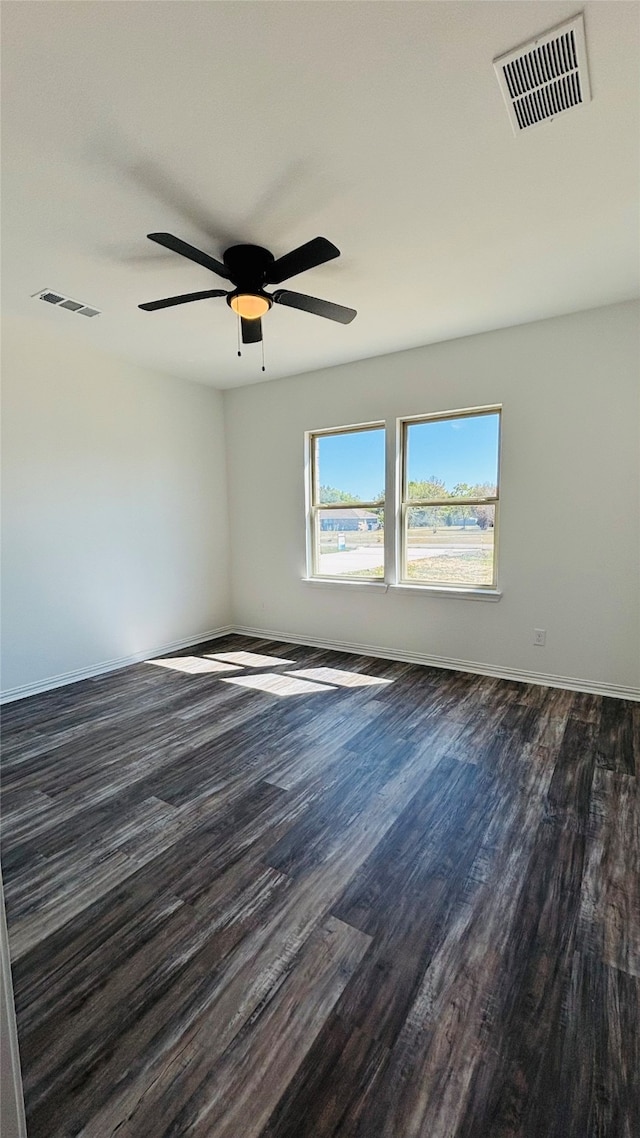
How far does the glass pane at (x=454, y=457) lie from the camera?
3.95 metres

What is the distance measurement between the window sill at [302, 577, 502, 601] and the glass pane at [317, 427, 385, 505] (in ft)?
2.76

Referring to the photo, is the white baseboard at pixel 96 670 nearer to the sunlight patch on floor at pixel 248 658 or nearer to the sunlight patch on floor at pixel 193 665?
the sunlight patch on floor at pixel 193 665

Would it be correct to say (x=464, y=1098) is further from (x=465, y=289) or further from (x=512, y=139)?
(x=465, y=289)

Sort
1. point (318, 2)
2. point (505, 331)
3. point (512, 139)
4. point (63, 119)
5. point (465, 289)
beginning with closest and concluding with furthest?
point (318, 2), point (63, 119), point (512, 139), point (465, 289), point (505, 331)

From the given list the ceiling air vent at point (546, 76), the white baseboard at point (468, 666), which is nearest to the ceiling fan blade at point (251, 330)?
the ceiling air vent at point (546, 76)

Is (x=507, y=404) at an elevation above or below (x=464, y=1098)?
above

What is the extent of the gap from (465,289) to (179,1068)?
3.92 metres

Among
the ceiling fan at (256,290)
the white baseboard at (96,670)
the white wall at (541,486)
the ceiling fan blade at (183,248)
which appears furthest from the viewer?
the white baseboard at (96,670)

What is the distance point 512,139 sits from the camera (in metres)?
1.84

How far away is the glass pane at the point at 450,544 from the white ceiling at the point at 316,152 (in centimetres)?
172

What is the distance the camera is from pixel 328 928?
5.13ft

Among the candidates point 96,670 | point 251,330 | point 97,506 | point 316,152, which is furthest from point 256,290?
point 96,670

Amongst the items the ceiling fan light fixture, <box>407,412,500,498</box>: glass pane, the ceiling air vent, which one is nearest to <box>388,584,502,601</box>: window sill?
<box>407,412,500,498</box>: glass pane

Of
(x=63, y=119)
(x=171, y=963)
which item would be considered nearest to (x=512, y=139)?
(x=63, y=119)
